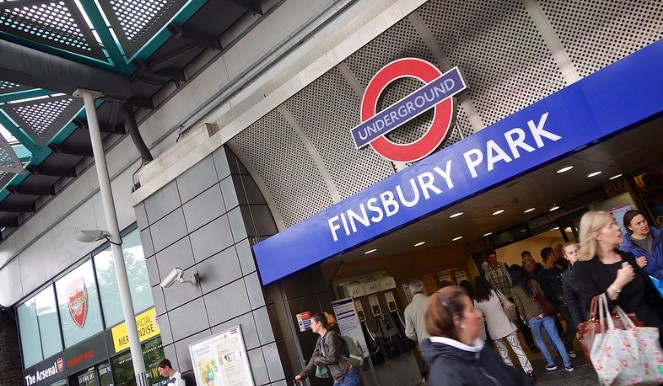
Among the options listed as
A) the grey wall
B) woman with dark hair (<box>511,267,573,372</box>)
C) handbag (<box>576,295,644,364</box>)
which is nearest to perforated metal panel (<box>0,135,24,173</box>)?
the grey wall

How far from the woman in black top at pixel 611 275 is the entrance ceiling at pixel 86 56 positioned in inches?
260

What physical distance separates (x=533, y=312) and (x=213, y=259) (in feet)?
15.9

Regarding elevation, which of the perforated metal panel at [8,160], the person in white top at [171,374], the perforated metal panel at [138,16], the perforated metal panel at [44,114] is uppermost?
the perforated metal panel at [44,114]

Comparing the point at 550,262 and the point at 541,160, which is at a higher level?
the point at 541,160

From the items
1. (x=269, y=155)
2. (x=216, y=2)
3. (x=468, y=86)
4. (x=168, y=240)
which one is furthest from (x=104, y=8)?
(x=468, y=86)

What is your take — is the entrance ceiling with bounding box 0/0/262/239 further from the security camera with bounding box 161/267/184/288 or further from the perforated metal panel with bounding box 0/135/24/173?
the security camera with bounding box 161/267/184/288

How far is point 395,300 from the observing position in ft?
34.2

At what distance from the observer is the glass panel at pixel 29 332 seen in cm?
1382

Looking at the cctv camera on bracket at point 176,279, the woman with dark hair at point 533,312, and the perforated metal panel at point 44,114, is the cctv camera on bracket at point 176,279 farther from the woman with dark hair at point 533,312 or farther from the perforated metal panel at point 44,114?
the woman with dark hair at point 533,312

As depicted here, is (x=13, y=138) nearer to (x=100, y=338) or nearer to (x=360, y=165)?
(x=100, y=338)

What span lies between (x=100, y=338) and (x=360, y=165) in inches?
310

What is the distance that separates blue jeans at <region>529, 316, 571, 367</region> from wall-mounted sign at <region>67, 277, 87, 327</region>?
9962mm

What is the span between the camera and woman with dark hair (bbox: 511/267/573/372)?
6969 mm

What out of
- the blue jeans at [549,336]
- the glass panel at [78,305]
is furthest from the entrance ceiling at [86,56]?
the blue jeans at [549,336]
